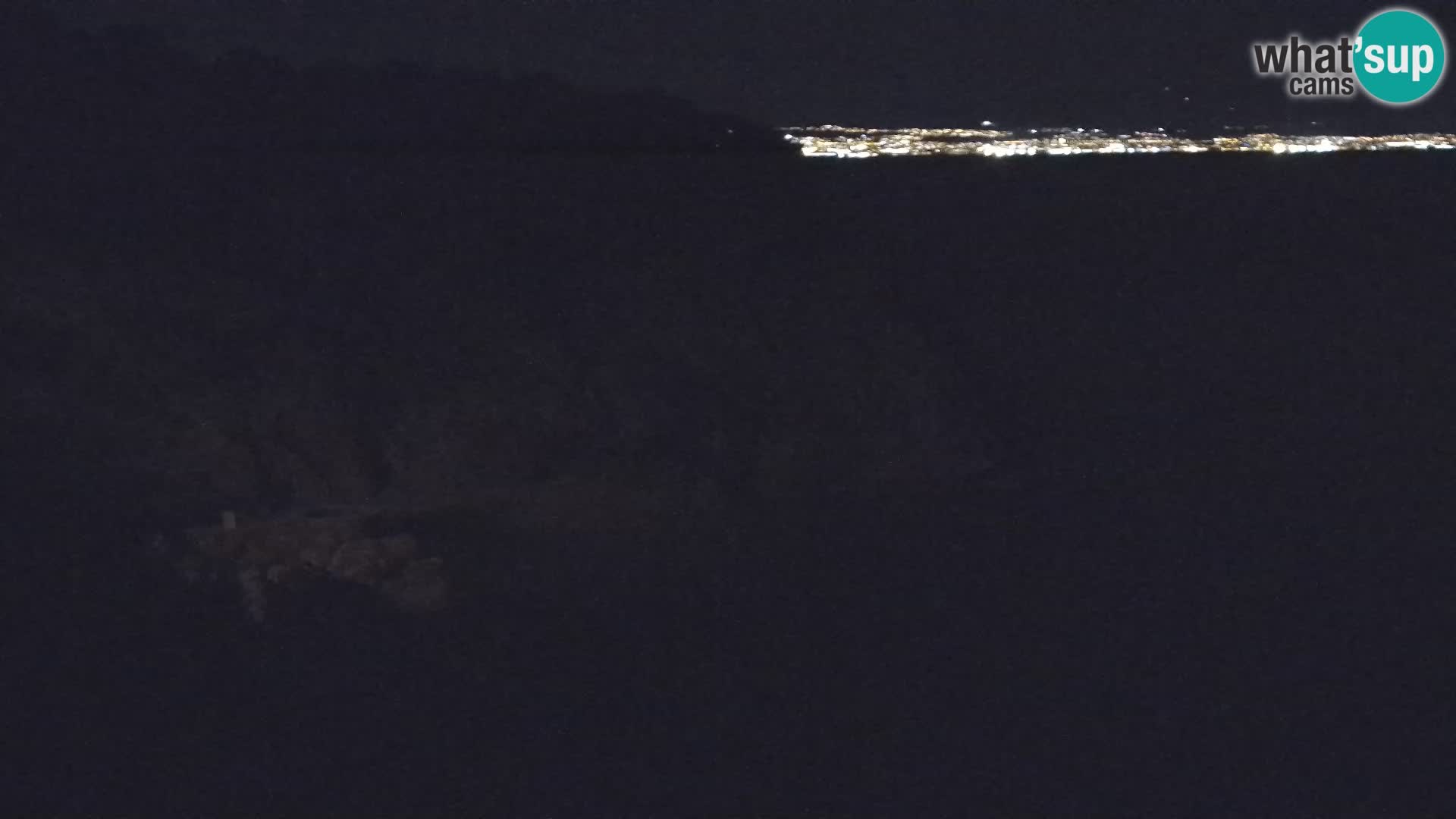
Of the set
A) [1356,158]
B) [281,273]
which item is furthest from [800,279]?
[1356,158]

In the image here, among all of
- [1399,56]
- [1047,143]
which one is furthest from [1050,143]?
[1399,56]

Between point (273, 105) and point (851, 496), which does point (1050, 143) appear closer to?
point (851, 496)

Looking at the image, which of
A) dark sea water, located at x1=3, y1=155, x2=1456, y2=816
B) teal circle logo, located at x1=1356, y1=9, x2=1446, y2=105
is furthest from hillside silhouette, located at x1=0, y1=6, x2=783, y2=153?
teal circle logo, located at x1=1356, y1=9, x2=1446, y2=105

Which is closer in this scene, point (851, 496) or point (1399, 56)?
point (851, 496)

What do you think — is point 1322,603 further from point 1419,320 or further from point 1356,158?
point 1356,158

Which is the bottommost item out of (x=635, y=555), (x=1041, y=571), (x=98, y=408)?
(x=1041, y=571)

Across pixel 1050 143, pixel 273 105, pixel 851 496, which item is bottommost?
pixel 851 496
